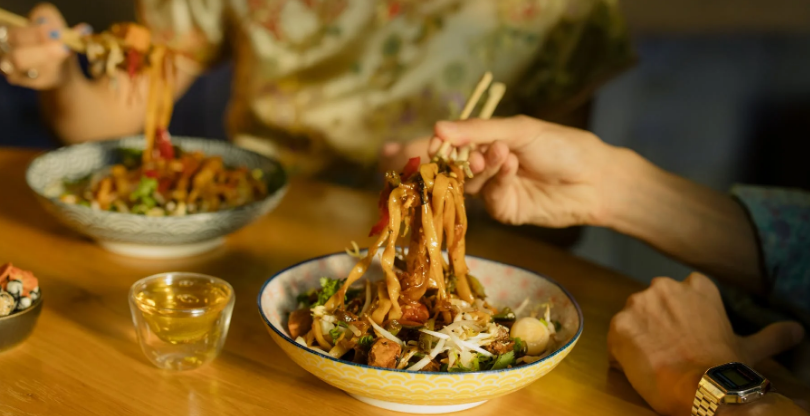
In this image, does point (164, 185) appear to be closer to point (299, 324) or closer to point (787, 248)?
point (299, 324)

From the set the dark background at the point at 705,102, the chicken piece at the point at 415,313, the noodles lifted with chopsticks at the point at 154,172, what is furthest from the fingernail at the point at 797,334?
the dark background at the point at 705,102

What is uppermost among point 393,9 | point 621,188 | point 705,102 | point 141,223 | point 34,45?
point 393,9

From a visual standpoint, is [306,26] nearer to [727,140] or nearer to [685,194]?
[685,194]

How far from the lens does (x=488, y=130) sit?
1.41 m

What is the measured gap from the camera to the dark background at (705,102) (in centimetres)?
421

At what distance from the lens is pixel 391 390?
0.99 m

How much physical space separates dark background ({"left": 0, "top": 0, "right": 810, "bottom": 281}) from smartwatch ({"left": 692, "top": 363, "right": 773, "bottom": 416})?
10.6 feet

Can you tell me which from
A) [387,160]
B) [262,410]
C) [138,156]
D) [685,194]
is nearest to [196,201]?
[138,156]

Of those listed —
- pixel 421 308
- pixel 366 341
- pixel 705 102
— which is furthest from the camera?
pixel 705 102

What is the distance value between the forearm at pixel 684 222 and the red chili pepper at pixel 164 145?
1.09m

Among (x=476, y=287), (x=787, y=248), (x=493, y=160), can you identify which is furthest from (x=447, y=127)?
(x=787, y=248)

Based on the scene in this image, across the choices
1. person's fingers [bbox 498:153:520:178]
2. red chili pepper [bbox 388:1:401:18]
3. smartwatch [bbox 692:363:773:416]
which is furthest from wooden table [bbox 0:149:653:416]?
red chili pepper [bbox 388:1:401:18]

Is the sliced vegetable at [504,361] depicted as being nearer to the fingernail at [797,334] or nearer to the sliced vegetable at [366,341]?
the sliced vegetable at [366,341]

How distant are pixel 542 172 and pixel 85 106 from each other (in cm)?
162
